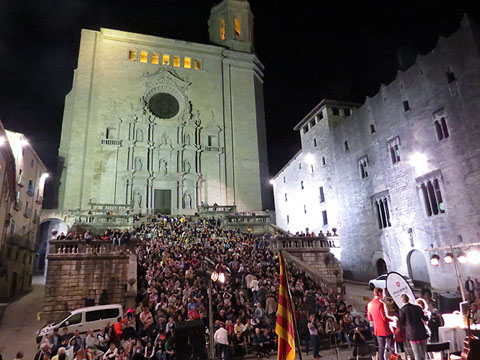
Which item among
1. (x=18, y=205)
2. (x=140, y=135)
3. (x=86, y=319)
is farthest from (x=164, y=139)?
(x=86, y=319)

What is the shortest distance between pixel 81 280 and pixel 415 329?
1459cm

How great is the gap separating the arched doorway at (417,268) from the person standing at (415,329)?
15.6 m

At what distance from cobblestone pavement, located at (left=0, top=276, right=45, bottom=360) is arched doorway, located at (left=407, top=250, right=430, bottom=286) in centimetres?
2093

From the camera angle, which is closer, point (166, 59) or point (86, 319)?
point (86, 319)

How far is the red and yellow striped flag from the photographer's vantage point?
5172 millimetres

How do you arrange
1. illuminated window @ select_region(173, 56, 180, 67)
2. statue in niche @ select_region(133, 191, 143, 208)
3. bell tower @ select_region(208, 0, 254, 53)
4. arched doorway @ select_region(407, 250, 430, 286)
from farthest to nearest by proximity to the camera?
bell tower @ select_region(208, 0, 254, 53) < illuminated window @ select_region(173, 56, 180, 67) < statue in niche @ select_region(133, 191, 143, 208) < arched doorway @ select_region(407, 250, 430, 286)

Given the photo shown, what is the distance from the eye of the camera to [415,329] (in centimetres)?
681

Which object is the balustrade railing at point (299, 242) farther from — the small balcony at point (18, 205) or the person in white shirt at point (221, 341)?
the small balcony at point (18, 205)

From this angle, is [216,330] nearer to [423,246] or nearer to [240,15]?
[423,246]

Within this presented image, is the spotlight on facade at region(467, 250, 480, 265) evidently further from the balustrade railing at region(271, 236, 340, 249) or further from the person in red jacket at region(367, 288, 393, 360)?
the balustrade railing at region(271, 236, 340, 249)

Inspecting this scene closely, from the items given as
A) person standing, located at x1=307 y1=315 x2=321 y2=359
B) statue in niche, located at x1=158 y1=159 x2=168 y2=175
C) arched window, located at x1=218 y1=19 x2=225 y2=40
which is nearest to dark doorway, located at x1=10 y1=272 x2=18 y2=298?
statue in niche, located at x1=158 y1=159 x2=168 y2=175

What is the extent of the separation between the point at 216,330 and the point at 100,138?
3089cm

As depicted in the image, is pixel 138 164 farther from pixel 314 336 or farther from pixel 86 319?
pixel 314 336

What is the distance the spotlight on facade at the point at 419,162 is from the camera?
20.5 metres
